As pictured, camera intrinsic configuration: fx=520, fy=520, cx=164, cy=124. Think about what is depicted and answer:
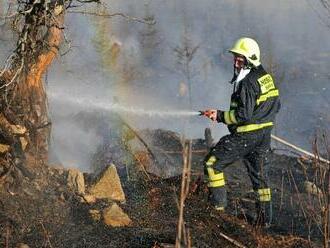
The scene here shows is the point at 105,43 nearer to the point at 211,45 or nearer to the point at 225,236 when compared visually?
the point at 211,45

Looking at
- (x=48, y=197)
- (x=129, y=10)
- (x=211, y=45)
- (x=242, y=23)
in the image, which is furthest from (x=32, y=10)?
(x=242, y=23)

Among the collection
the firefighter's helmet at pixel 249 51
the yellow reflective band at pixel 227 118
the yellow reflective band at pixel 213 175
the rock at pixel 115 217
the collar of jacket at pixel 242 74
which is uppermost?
the firefighter's helmet at pixel 249 51

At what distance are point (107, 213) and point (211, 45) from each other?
26170 mm

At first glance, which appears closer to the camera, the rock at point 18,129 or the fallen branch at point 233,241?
the fallen branch at point 233,241

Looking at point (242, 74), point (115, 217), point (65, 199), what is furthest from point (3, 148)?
point (242, 74)

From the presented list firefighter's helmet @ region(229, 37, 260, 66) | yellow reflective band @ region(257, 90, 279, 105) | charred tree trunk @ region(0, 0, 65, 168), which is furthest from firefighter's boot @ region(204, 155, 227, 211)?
charred tree trunk @ region(0, 0, 65, 168)

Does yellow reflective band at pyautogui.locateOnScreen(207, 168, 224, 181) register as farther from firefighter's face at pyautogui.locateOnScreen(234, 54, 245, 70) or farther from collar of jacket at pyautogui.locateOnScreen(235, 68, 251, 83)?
firefighter's face at pyautogui.locateOnScreen(234, 54, 245, 70)

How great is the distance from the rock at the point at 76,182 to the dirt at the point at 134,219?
3.5 inches

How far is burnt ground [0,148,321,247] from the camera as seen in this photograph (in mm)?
4852

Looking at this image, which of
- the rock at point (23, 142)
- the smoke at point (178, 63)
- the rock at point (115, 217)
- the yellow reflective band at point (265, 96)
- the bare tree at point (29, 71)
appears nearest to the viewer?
the rock at point (115, 217)

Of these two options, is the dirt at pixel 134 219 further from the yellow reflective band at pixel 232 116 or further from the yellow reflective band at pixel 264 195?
the yellow reflective band at pixel 232 116

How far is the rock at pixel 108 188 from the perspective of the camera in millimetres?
6078

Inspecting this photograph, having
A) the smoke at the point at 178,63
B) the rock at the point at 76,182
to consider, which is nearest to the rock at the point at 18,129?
the rock at the point at 76,182

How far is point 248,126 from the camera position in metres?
5.80
